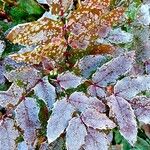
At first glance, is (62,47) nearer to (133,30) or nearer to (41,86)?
(41,86)

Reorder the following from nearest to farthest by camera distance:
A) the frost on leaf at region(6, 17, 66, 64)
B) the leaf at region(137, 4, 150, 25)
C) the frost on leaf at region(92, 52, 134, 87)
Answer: the frost on leaf at region(6, 17, 66, 64)
the frost on leaf at region(92, 52, 134, 87)
the leaf at region(137, 4, 150, 25)

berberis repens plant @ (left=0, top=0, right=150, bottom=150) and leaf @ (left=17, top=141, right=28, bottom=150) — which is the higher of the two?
berberis repens plant @ (left=0, top=0, right=150, bottom=150)

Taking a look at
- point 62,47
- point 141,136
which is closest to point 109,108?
point 62,47

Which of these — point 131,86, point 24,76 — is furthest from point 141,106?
point 24,76

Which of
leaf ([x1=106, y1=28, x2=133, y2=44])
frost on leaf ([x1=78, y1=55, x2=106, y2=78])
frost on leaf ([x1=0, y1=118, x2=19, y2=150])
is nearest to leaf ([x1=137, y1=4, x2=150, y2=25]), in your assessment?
leaf ([x1=106, y1=28, x2=133, y2=44])

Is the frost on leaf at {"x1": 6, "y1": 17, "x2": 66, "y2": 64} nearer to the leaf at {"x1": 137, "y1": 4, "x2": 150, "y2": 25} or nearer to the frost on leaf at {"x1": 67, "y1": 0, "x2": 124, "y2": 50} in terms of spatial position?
the frost on leaf at {"x1": 67, "y1": 0, "x2": 124, "y2": 50}

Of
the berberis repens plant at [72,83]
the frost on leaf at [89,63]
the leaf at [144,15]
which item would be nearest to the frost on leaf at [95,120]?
the berberis repens plant at [72,83]
